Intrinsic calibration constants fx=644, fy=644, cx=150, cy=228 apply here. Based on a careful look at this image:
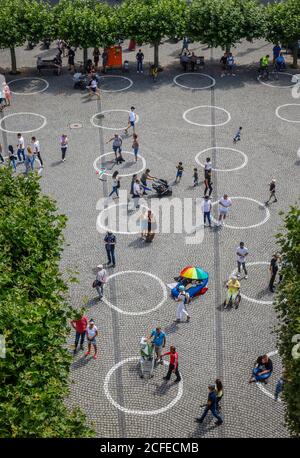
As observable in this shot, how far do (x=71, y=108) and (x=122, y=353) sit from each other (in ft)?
82.2

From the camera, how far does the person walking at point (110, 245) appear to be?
3120cm

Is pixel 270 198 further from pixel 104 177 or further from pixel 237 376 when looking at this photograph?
pixel 237 376

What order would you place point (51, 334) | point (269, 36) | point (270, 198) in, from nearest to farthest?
1. point (51, 334)
2. point (270, 198)
3. point (269, 36)

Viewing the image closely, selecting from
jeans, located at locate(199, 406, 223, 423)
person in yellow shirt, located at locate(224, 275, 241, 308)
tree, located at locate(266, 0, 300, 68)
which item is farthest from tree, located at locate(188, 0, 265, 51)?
jeans, located at locate(199, 406, 223, 423)

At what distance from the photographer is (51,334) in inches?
757

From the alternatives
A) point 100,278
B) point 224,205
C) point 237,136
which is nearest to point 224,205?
point 224,205

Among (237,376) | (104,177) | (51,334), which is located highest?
(51,334)

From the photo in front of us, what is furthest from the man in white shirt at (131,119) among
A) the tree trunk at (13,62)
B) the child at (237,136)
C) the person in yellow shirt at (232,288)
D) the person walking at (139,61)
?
the person in yellow shirt at (232,288)

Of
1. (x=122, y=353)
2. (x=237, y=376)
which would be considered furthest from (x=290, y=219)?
(x=122, y=353)

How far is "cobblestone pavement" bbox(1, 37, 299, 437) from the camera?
24.9 metres

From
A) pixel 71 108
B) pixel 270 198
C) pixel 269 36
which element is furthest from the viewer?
pixel 269 36

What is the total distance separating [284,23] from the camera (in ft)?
166

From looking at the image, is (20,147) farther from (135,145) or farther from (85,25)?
(85,25)

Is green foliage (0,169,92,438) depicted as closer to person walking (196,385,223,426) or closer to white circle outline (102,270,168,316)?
person walking (196,385,223,426)
